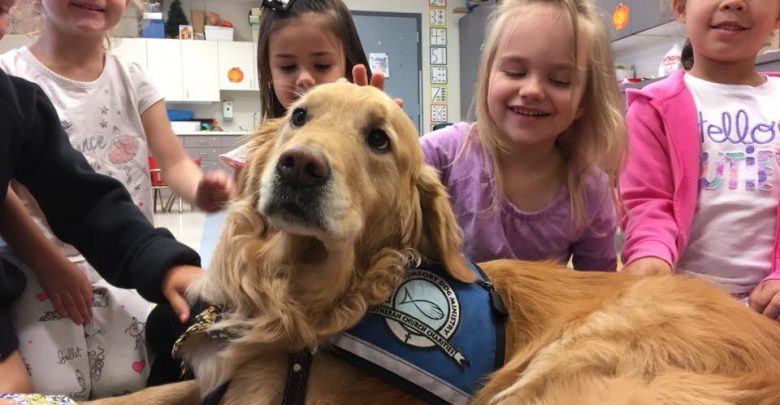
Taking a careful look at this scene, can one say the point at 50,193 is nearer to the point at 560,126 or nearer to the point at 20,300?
the point at 20,300

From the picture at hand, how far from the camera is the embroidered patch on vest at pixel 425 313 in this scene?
46.9 inches

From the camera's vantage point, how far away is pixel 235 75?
9.74 meters

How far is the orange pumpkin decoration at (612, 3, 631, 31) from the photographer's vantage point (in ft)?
17.9

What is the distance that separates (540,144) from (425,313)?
885 millimetres

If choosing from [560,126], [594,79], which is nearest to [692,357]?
[560,126]

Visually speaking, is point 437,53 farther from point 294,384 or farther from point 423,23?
point 294,384

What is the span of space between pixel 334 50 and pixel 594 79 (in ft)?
2.97

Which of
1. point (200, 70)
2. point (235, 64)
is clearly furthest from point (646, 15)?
point (200, 70)

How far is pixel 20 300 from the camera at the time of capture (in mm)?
1492

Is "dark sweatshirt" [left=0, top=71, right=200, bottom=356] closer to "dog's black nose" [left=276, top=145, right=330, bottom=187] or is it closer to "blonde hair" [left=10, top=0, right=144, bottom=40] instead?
"dog's black nose" [left=276, top=145, right=330, bottom=187]

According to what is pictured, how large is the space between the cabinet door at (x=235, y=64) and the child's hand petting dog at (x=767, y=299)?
29.8 ft

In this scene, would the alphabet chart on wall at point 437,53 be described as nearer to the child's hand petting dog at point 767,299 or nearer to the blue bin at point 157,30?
the blue bin at point 157,30

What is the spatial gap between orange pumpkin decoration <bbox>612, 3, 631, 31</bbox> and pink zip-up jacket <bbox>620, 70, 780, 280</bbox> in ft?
12.5

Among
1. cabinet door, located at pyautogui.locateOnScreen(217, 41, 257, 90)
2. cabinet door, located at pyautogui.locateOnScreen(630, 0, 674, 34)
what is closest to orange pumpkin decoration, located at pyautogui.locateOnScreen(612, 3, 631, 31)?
cabinet door, located at pyautogui.locateOnScreen(630, 0, 674, 34)
